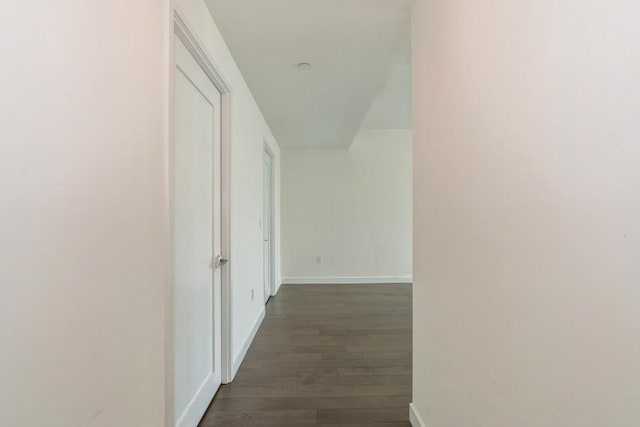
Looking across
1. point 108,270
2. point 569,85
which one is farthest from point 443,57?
point 108,270

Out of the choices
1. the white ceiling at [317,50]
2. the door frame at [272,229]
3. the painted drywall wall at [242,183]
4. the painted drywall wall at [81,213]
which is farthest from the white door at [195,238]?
the door frame at [272,229]

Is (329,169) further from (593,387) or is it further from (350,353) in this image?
(593,387)

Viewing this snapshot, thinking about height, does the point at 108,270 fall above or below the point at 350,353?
above

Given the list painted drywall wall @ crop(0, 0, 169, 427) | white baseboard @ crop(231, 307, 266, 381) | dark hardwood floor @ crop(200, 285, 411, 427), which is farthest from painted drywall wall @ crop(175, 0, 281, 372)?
painted drywall wall @ crop(0, 0, 169, 427)

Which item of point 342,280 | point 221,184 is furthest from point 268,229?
point 221,184

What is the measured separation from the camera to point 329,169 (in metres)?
5.34

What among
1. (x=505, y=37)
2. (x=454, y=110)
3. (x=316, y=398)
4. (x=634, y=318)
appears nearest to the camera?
(x=634, y=318)

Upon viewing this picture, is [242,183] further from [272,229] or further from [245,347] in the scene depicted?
[272,229]

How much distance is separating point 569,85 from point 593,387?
0.67 meters

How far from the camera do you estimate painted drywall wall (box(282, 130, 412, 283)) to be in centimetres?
532

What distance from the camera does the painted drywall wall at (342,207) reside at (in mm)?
5324

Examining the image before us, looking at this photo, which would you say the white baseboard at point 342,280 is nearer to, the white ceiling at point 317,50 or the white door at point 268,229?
the white door at point 268,229

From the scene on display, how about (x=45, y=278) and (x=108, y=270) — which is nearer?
(x=45, y=278)

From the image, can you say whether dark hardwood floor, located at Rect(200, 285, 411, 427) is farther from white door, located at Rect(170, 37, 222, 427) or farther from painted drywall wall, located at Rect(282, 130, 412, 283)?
painted drywall wall, located at Rect(282, 130, 412, 283)
